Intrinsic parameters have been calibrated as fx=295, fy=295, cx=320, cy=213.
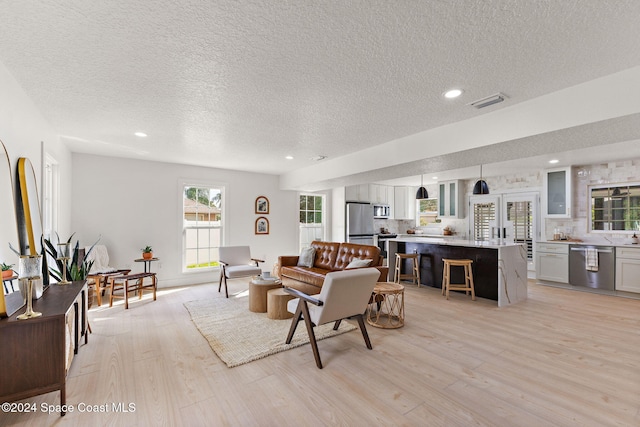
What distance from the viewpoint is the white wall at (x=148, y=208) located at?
513 cm

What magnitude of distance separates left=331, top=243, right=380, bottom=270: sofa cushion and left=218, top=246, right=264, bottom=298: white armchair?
1439mm

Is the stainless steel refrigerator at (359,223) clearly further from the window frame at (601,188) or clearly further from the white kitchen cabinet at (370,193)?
Answer: the window frame at (601,188)

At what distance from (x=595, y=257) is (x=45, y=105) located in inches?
333

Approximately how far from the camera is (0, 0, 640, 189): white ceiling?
169 cm

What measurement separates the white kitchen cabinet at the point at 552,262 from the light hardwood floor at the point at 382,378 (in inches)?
82.1

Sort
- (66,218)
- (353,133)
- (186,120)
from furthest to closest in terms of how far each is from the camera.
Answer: (66,218)
(353,133)
(186,120)

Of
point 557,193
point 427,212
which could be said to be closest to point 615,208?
point 557,193

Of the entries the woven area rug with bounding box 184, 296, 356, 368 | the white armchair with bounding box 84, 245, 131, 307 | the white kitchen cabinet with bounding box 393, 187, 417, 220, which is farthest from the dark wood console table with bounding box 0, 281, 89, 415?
the white kitchen cabinet with bounding box 393, 187, 417, 220

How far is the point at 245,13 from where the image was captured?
1.70 metres

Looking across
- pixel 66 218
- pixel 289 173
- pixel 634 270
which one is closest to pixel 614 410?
pixel 634 270

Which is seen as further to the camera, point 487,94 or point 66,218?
point 66,218

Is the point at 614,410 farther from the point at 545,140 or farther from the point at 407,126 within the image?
the point at 407,126

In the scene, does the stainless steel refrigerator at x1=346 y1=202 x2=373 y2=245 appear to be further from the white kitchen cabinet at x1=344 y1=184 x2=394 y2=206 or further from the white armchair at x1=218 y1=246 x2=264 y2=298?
the white armchair at x1=218 y1=246 x2=264 y2=298

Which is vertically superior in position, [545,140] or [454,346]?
[545,140]
